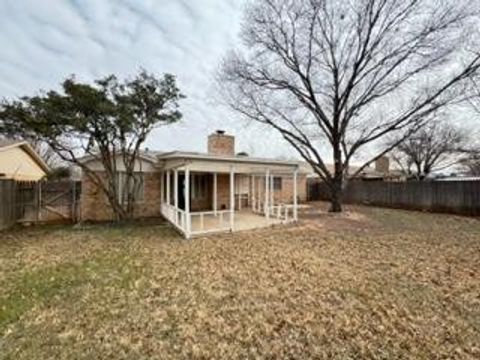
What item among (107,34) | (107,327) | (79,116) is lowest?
(107,327)

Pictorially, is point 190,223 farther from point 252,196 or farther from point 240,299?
point 252,196

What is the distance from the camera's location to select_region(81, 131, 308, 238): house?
33.8ft

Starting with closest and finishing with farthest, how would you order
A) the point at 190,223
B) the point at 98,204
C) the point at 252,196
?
the point at 190,223 → the point at 98,204 → the point at 252,196

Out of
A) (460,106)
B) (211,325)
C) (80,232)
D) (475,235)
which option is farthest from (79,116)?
(460,106)

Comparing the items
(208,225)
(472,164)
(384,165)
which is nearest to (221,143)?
(208,225)

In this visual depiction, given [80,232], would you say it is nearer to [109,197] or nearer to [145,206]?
[109,197]

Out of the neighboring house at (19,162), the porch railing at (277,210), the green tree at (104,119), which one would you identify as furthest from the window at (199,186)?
the neighboring house at (19,162)

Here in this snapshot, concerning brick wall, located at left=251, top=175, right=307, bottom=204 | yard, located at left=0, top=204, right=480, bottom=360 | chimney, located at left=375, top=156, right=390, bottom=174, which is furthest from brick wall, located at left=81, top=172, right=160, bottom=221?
chimney, located at left=375, top=156, right=390, bottom=174

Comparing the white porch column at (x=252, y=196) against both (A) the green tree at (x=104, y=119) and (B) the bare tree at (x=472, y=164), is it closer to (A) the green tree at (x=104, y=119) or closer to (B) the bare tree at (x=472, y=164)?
(A) the green tree at (x=104, y=119)

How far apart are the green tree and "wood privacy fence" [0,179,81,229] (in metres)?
1.49

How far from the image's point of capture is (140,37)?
36.0ft

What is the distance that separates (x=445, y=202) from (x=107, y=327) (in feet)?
59.3

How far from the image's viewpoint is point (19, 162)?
56.6 feet

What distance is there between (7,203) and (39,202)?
60.3 inches
